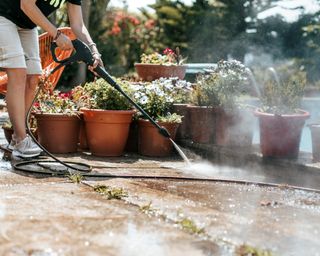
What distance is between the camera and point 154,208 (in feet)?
8.20

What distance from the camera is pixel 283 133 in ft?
12.1

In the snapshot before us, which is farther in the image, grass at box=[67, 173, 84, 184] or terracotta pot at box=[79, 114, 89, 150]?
terracotta pot at box=[79, 114, 89, 150]

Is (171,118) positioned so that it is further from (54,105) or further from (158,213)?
(158,213)

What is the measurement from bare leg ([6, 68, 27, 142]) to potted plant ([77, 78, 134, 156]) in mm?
581

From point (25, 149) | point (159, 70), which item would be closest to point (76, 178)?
Answer: point (25, 149)

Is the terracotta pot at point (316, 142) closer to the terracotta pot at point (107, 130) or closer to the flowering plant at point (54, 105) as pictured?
the terracotta pot at point (107, 130)

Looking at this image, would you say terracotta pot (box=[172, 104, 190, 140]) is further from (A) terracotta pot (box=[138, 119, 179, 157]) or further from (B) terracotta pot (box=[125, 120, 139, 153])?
(B) terracotta pot (box=[125, 120, 139, 153])

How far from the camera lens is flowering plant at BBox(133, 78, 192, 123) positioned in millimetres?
4297

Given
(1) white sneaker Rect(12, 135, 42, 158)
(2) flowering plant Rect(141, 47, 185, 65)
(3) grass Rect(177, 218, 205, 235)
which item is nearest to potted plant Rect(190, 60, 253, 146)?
(2) flowering plant Rect(141, 47, 185, 65)

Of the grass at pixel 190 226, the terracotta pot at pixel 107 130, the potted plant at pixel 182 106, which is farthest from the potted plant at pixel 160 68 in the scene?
the grass at pixel 190 226

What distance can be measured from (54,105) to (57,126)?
0.22 metres

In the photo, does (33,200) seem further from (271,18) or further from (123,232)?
(271,18)

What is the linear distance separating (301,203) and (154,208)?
30.3 inches

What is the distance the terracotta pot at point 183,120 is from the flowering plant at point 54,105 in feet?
2.54
